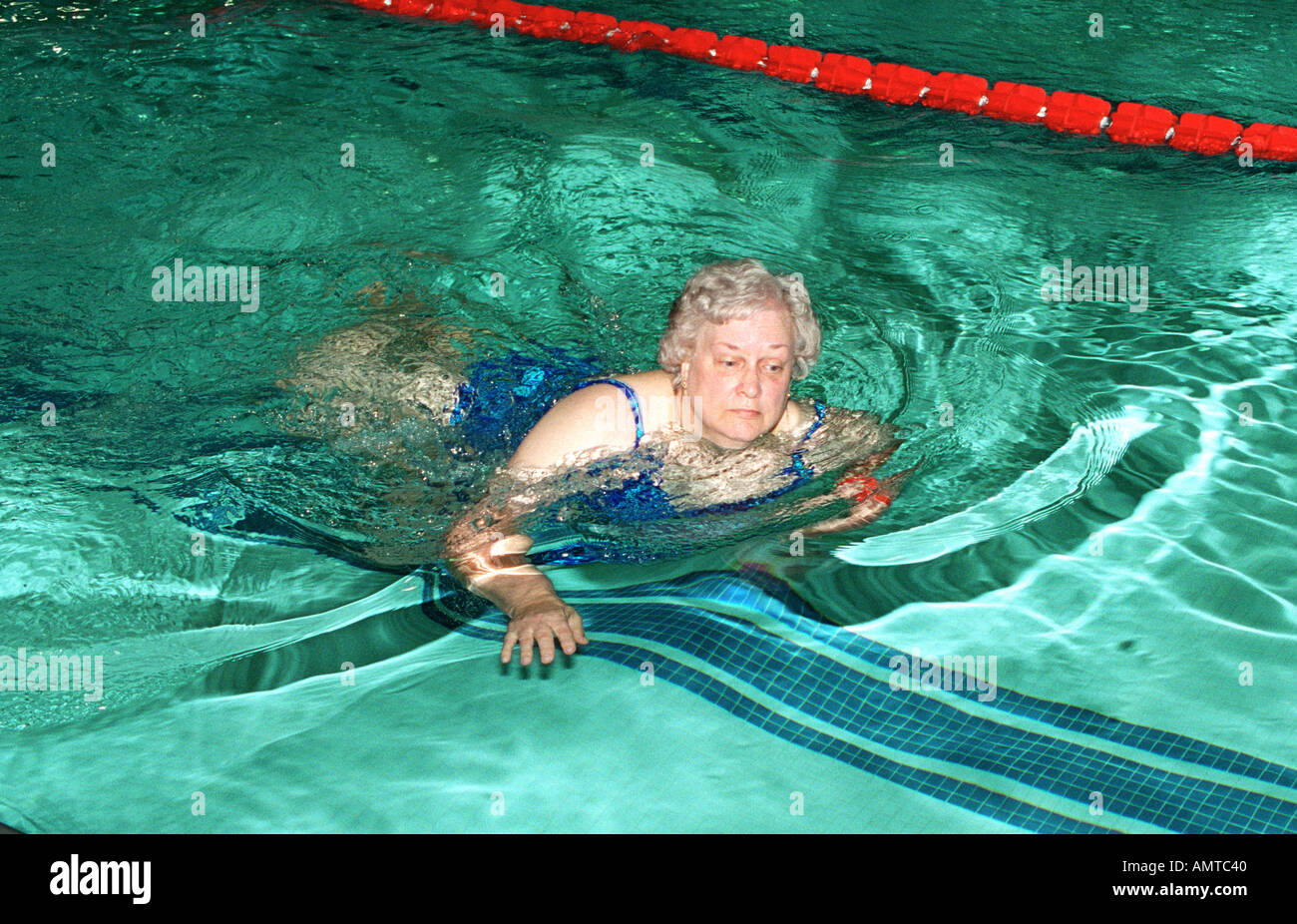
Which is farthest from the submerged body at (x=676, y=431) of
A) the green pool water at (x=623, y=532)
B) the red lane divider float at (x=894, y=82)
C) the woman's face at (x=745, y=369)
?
the red lane divider float at (x=894, y=82)

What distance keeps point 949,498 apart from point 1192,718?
1.07m

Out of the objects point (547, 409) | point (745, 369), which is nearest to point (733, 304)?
point (745, 369)

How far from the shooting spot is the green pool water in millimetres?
2389

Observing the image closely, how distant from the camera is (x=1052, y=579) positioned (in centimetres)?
301

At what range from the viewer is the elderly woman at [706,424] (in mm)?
3062

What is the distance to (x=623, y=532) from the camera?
127 inches

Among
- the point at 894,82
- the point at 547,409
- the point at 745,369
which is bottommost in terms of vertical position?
the point at 547,409

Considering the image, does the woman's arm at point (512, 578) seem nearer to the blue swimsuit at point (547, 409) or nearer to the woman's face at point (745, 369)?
the blue swimsuit at point (547, 409)

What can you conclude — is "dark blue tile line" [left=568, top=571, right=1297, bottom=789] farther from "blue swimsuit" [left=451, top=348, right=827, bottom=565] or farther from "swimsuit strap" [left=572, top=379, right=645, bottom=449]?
"swimsuit strap" [left=572, top=379, right=645, bottom=449]

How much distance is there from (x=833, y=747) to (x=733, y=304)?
129 cm

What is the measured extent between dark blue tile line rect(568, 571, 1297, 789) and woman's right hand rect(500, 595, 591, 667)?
444mm

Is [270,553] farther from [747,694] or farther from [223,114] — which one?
[223,114]

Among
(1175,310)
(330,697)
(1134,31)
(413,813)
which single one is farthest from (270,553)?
(1134,31)

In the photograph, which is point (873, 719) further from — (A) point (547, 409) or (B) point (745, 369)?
(A) point (547, 409)
